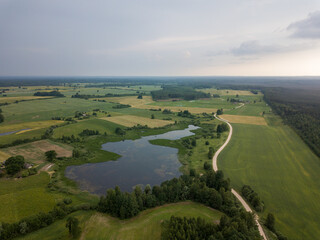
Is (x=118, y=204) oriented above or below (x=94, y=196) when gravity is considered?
above

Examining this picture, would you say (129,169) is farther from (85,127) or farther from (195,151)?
(85,127)

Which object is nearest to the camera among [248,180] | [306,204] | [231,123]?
[306,204]

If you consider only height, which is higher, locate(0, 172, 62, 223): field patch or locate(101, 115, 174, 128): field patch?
locate(101, 115, 174, 128): field patch

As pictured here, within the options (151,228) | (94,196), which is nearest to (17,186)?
(94,196)

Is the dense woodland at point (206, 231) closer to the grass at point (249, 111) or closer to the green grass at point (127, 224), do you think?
the green grass at point (127, 224)

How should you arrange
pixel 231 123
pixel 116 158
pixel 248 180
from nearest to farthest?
1. pixel 248 180
2. pixel 116 158
3. pixel 231 123

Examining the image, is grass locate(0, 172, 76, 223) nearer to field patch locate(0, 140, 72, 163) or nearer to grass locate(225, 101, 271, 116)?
field patch locate(0, 140, 72, 163)

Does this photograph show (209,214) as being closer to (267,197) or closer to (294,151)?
(267,197)

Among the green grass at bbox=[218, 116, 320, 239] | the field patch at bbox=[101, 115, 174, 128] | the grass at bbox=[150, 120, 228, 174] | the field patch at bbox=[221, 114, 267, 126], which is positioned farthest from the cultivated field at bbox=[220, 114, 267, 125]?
the field patch at bbox=[101, 115, 174, 128]
